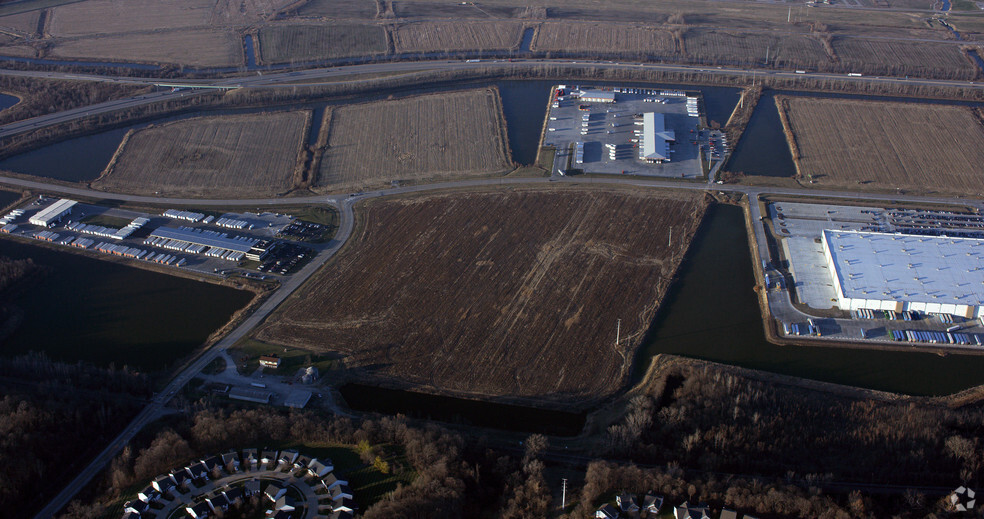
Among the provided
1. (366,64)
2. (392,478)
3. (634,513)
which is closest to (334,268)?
(392,478)

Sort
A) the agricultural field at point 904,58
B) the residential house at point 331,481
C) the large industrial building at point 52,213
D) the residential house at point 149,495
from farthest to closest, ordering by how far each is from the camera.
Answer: the agricultural field at point 904,58 → the large industrial building at point 52,213 → the residential house at point 331,481 → the residential house at point 149,495

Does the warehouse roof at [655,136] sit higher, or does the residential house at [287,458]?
the warehouse roof at [655,136]

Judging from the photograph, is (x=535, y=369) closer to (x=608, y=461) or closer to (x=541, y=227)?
(x=608, y=461)

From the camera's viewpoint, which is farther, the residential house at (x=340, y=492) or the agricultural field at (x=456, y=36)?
the agricultural field at (x=456, y=36)

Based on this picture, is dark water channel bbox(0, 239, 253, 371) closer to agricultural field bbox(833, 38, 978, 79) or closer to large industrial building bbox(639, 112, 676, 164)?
large industrial building bbox(639, 112, 676, 164)

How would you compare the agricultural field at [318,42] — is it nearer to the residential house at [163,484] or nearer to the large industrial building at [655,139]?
the large industrial building at [655,139]

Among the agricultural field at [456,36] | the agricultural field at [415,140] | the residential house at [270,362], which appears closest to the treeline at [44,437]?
the residential house at [270,362]
